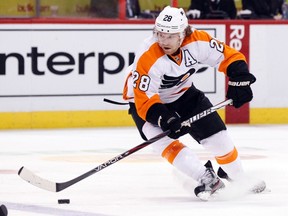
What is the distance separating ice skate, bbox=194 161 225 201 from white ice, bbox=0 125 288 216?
49 millimetres

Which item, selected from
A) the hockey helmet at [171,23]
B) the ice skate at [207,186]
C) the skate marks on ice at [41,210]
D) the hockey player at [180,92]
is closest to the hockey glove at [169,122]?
the hockey player at [180,92]

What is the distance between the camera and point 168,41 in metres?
5.43

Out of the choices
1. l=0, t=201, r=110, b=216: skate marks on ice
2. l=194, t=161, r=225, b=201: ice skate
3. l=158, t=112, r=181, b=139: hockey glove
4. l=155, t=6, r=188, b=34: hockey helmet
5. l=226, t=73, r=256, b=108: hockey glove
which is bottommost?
l=0, t=201, r=110, b=216: skate marks on ice

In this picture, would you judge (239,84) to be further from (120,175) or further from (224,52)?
(120,175)

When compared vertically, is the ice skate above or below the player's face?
below

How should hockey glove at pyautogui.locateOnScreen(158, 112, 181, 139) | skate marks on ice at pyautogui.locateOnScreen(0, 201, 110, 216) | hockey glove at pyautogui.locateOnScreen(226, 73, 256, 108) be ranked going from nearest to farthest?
skate marks on ice at pyautogui.locateOnScreen(0, 201, 110, 216) → hockey glove at pyautogui.locateOnScreen(158, 112, 181, 139) → hockey glove at pyautogui.locateOnScreen(226, 73, 256, 108)

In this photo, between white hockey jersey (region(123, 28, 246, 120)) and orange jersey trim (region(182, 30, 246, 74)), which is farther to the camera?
orange jersey trim (region(182, 30, 246, 74))

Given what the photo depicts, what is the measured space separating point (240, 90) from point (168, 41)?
489 mm

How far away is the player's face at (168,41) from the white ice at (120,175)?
2.54 ft

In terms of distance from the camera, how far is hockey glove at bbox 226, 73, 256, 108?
18.4 ft

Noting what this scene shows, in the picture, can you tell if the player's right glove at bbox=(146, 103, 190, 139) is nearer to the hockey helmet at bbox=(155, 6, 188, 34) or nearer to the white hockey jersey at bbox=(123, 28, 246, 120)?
the white hockey jersey at bbox=(123, 28, 246, 120)

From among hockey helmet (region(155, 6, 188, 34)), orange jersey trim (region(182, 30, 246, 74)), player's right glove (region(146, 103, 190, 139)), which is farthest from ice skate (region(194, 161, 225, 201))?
hockey helmet (region(155, 6, 188, 34))

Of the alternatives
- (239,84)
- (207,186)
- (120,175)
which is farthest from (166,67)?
(120,175)

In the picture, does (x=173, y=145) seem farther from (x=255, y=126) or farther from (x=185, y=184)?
(x=255, y=126)
